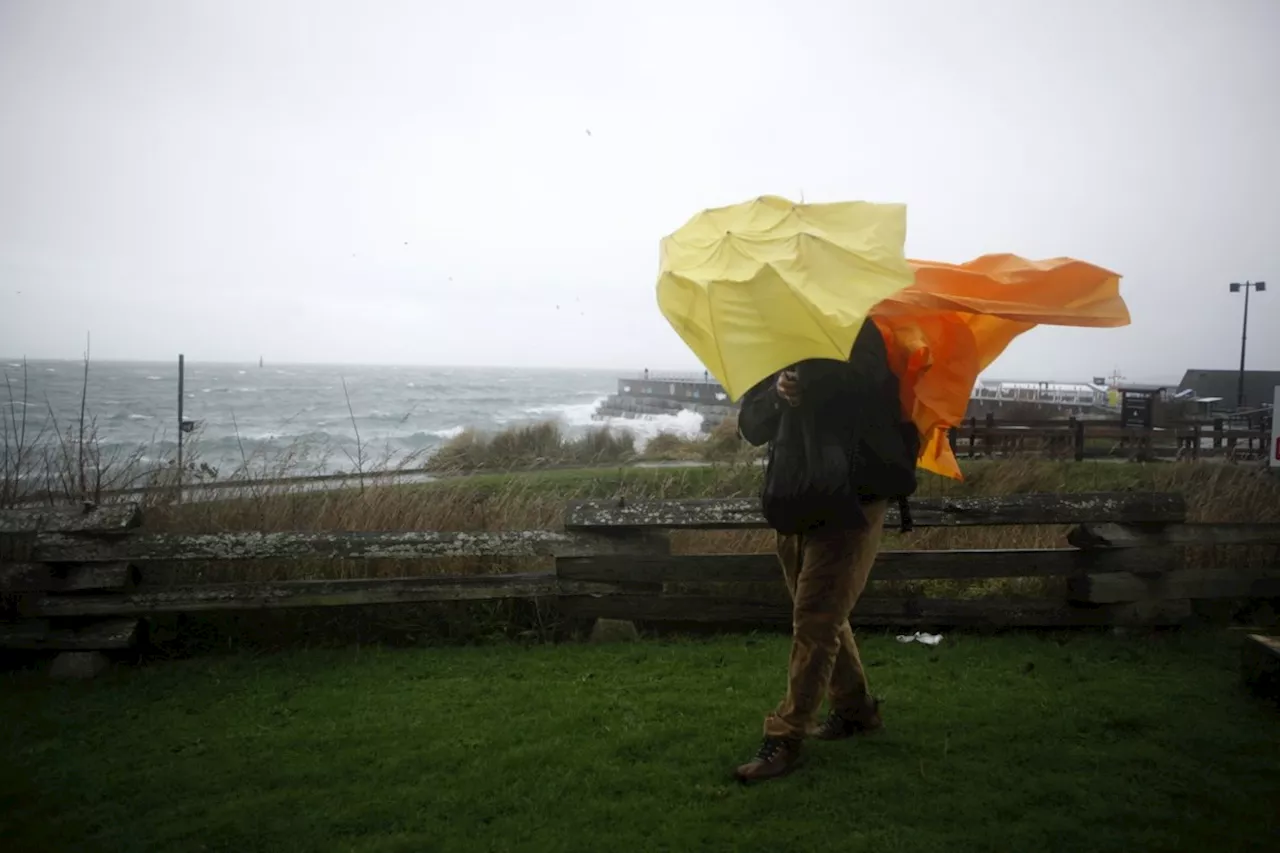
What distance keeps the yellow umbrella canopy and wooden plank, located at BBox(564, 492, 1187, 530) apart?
1.99 meters

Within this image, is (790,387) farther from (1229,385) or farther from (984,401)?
(1229,385)

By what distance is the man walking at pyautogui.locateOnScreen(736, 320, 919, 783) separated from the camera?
3.55 metres

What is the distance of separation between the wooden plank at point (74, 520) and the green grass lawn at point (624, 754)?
0.92 meters

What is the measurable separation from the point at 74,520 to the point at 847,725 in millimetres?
4956

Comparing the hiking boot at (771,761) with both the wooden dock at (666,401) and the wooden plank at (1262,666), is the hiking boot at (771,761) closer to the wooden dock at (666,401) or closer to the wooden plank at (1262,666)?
the wooden plank at (1262,666)

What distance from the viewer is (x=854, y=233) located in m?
3.37

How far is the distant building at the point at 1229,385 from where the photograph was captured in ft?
140

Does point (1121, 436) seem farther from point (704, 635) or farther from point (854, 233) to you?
point (854, 233)

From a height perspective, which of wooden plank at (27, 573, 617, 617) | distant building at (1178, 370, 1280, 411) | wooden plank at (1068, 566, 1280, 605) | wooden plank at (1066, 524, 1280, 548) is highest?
distant building at (1178, 370, 1280, 411)

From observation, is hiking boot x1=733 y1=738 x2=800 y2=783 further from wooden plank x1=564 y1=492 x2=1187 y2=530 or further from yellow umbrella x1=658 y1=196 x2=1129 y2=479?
wooden plank x1=564 y1=492 x2=1187 y2=530

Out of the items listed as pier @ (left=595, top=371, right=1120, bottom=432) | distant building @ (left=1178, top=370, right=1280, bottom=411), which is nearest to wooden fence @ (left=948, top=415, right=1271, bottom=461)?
pier @ (left=595, top=371, right=1120, bottom=432)

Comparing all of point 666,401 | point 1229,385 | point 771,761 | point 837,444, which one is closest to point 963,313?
point 837,444

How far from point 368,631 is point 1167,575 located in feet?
18.1

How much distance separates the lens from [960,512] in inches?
215
